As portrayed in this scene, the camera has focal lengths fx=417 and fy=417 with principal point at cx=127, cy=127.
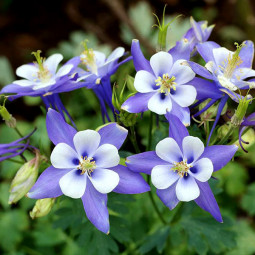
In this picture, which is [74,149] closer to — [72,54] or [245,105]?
[245,105]

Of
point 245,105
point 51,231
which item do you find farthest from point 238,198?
point 245,105

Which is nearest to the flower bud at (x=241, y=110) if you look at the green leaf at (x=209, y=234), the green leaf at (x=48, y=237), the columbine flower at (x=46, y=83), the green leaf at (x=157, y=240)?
the columbine flower at (x=46, y=83)

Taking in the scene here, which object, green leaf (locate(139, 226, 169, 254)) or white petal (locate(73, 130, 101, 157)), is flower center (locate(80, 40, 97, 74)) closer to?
white petal (locate(73, 130, 101, 157))

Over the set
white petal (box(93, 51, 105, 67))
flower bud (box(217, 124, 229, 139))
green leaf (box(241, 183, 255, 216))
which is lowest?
green leaf (box(241, 183, 255, 216))

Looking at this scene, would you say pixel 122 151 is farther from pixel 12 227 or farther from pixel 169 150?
pixel 12 227

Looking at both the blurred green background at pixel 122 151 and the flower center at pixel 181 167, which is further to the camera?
the blurred green background at pixel 122 151

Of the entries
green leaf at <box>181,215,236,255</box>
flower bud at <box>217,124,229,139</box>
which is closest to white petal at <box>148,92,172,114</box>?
flower bud at <box>217,124,229,139</box>

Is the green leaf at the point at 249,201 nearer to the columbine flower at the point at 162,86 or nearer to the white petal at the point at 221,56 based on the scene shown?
the white petal at the point at 221,56

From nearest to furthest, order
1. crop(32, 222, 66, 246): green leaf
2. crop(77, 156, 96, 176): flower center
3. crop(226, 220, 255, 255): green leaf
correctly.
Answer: crop(77, 156, 96, 176): flower center < crop(32, 222, 66, 246): green leaf < crop(226, 220, 255, 255): green leaf
